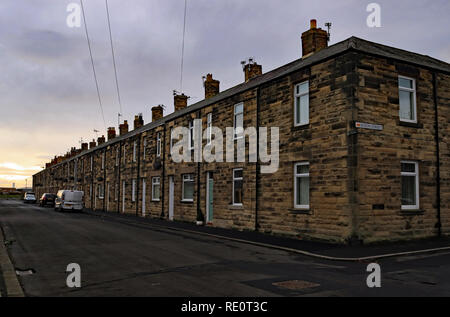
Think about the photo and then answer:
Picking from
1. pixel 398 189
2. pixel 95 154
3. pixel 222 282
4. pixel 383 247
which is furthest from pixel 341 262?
pixel 95 154

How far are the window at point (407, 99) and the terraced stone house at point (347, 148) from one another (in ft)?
0.12

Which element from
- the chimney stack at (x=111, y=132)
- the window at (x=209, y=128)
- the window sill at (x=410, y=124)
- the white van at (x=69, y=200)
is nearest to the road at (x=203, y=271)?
the window sill at (x=410, y=124)

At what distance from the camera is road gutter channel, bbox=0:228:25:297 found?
6884mm

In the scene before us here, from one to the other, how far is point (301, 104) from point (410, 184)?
16.4 feet

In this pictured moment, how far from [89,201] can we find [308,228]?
35615 millimetres

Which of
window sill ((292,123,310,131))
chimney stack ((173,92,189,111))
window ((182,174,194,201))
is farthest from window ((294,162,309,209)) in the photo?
chimney stack ((173,92,189,111))

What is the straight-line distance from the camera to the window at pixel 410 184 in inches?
570

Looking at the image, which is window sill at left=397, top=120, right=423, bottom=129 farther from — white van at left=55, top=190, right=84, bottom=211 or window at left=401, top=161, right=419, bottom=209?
white van at left=55, top=190, right=84, bottom=211

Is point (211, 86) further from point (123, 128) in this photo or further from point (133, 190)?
point (123, 128)

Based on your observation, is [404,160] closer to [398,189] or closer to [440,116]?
[398,189]

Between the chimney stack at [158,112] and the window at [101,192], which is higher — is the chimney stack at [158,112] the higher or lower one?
the higher one

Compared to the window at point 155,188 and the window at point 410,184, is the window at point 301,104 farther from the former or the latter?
the window at point 155,188

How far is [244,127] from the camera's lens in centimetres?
1883

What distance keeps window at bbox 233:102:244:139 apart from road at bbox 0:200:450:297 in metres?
6.64
